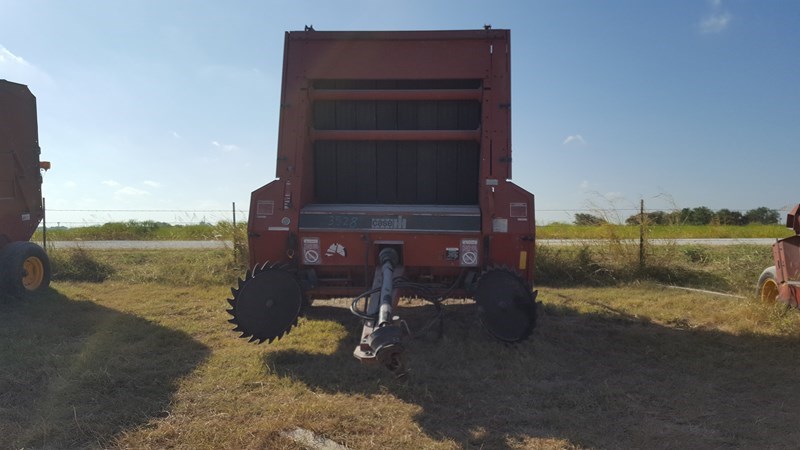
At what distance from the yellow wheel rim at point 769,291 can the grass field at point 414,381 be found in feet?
0.93

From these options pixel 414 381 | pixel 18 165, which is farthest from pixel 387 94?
pixel 18 165

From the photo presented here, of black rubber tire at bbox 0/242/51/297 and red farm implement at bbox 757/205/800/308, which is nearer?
red farm implement at bbox 757/205/800/308

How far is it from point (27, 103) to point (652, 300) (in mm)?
9593

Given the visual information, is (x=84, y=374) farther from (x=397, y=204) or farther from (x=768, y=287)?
(x=768, y=287)

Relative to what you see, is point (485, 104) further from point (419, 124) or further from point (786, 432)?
point (786, 432)

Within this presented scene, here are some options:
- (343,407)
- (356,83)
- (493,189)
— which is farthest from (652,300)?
(343,407)

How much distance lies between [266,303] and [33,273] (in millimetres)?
5432

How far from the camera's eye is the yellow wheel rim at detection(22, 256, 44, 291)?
7.98 meters

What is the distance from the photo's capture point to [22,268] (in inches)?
294

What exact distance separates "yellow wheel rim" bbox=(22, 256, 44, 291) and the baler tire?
9735 mm

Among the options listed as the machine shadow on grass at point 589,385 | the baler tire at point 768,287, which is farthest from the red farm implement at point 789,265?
the machine shadow on grass at point 589,385

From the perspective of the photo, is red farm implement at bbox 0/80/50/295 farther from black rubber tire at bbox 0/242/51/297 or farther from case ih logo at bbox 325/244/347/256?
case ih logo at bbox 325/244/347/256

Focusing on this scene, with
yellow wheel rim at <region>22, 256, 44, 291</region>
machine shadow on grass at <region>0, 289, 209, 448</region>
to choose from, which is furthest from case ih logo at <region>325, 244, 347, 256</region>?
yellow wheel rim at <region>22, 256, 44, 291</region>

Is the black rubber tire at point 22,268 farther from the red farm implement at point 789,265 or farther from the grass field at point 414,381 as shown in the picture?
the red farm implement at point 789,265
